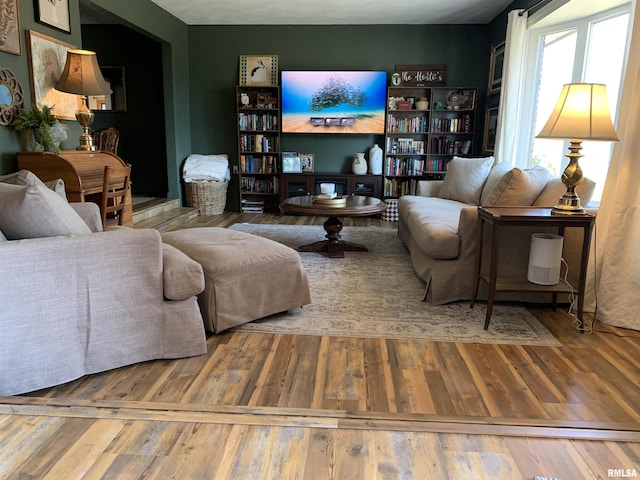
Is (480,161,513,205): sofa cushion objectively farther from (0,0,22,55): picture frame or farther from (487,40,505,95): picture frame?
(0,0,22,55): picture frame

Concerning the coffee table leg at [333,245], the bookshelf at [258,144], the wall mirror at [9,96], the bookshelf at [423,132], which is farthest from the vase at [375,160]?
the wall mirror at [9,96]

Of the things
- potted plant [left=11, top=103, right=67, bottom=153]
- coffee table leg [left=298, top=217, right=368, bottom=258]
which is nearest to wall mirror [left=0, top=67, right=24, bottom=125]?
potted plant [left=11, top=103, right=67, bottom=153]

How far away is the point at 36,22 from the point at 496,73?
16.2 feet

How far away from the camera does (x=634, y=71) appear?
9.05ft

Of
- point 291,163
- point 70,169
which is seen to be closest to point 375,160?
point 291,163

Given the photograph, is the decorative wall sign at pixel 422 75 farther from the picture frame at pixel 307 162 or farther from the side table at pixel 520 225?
the side table at pixel 520 225

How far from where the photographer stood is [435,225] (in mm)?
3400

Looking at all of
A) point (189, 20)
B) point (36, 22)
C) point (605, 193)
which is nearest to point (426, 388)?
point (605, 193)

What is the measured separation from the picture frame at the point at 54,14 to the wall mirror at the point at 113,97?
280cm

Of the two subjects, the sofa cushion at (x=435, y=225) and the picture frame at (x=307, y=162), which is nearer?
the sofa cushion at (x=435, y=225)

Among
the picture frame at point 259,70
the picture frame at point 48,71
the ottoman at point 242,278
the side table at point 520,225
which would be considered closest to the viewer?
the ottoman at point 242,278

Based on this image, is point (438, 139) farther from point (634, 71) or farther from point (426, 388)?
point (426, 388)

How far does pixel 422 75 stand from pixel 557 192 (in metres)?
3.86

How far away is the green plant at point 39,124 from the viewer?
11.5 feet
